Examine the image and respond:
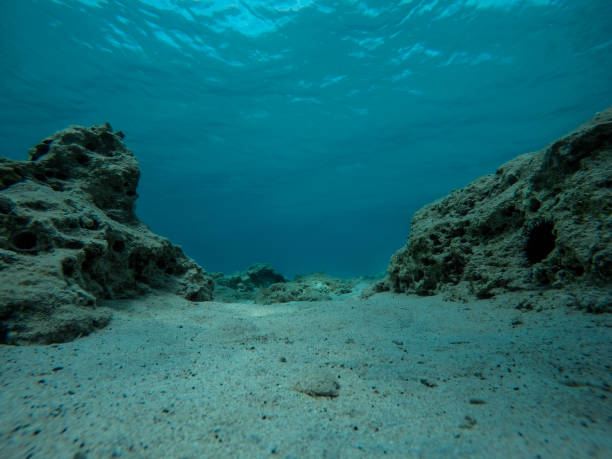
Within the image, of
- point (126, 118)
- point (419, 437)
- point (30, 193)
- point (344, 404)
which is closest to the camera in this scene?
point (419, 437)

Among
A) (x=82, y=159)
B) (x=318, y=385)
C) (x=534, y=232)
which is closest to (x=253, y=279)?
(x=82, y=159)

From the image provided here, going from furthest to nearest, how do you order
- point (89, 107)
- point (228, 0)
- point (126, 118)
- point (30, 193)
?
1. point (126, 118)
2. point (89, 107)
3. point (228, 0)
4. point (30, 193)

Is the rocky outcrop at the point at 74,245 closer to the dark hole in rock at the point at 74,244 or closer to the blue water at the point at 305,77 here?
the dark hole in rock at the point at 74,244

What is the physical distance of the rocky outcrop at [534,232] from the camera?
10.2ft

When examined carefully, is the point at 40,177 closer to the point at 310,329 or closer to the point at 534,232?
the point at 310,329

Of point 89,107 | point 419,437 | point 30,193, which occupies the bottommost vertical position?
point 419,437

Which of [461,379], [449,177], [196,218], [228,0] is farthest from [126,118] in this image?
[196,218]

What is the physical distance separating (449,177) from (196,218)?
245 ft

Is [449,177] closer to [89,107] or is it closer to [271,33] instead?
[271,33]

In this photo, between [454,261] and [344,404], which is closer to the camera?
[344,404]

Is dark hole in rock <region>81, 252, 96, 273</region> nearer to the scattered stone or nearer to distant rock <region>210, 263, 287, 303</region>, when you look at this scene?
the scattered stone

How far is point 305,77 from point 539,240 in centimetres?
2342

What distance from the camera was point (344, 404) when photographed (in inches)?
77.2

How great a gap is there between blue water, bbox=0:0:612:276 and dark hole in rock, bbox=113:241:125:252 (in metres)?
18.0
